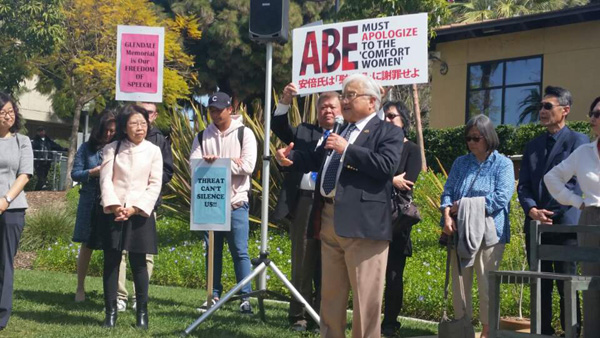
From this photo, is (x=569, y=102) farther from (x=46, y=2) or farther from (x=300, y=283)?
(x=46, y=2)

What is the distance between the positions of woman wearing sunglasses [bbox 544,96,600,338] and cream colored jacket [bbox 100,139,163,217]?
10.5 feet

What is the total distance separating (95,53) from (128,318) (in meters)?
24.7

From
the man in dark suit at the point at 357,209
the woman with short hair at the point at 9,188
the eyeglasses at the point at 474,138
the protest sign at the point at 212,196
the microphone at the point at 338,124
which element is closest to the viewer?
the man in dark suit at the point at 357,209

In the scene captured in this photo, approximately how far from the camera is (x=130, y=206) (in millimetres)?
6898

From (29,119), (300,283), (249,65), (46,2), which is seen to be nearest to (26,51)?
(46,2)

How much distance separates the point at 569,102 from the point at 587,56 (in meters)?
16.1

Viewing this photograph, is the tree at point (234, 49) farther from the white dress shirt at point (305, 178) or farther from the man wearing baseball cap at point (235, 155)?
the white dress shirt at point (305, 178)

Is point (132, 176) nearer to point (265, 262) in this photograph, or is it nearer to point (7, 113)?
point (7, 113)

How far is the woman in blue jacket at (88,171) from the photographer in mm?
8109

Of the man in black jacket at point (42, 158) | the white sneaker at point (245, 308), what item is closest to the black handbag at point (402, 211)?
the white sneaker at point (245, 308)

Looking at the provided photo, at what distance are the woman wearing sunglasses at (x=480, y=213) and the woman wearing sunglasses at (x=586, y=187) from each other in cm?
72

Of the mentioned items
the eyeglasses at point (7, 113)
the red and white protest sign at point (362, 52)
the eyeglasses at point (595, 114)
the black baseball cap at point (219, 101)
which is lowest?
the eyeglasses at point (7, 113)

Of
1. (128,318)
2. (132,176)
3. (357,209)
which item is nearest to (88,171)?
(132,176)

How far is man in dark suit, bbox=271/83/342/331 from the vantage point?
7.10 metres
